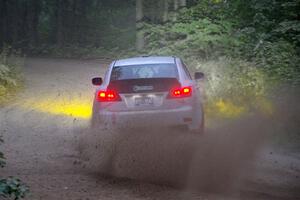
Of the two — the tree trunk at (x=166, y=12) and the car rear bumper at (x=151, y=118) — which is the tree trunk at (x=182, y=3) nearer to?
the tree trunk at (x=166, y=12)

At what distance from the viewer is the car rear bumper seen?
974cm

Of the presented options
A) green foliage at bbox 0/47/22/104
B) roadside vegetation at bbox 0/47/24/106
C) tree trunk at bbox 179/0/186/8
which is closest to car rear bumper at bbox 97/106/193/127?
roadside vegetation at bbox 0/47/24/106

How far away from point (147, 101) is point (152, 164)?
1462mm

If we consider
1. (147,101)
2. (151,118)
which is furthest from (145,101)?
(151,118)

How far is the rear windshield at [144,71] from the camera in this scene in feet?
33.3

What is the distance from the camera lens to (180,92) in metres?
9.88

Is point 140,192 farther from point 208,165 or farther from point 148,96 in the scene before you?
point 148,96

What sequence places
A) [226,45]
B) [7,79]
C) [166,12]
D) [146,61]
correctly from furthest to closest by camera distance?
[166,12] → [226,45] → [7,79] → [146,61]

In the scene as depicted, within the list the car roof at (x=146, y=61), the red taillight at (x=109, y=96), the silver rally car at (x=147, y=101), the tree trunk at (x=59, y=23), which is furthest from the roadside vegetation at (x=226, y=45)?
the red taillight at (x=109, y=96)

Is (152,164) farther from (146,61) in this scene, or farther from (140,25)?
(140,25)

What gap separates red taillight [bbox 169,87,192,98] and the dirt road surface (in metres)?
0.66

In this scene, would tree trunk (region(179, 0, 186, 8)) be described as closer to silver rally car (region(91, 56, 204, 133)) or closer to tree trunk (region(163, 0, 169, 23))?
tree trunk (region(163, 0, 169, 23))

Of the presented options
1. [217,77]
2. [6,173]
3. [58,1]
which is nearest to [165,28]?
[217,77]

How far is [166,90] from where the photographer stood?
9.77 meters
